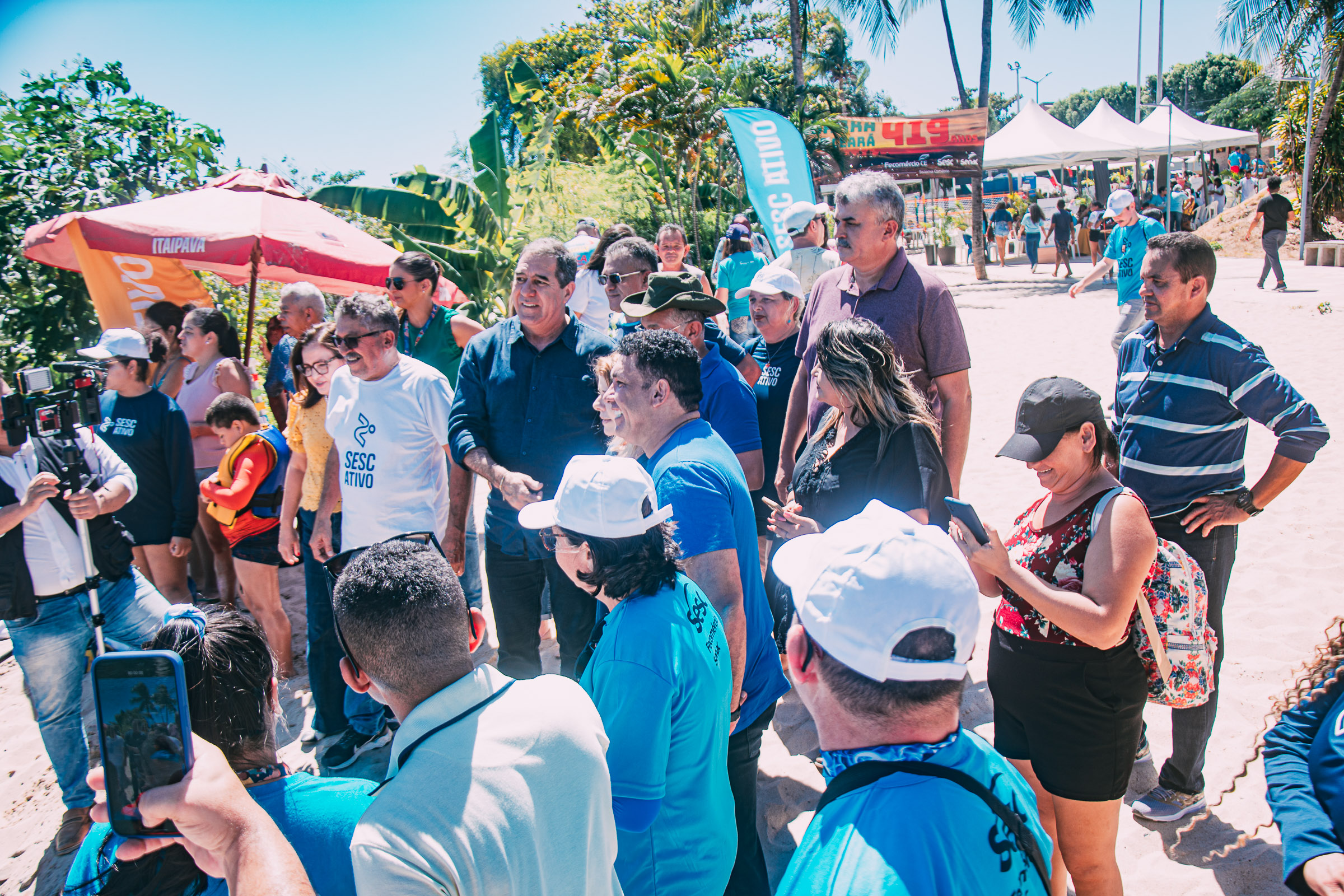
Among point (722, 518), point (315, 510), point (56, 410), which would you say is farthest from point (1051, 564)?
point (56, 410)

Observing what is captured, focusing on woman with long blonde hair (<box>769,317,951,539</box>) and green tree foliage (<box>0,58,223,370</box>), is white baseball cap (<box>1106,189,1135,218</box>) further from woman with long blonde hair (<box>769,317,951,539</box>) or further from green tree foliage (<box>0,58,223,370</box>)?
green tree foliage (<box>0,58,223,370</box>)

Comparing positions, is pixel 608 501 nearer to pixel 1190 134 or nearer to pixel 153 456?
pixel 153 456

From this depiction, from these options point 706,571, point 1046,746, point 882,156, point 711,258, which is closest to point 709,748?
point 706,571

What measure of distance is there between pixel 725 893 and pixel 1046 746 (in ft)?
3.39

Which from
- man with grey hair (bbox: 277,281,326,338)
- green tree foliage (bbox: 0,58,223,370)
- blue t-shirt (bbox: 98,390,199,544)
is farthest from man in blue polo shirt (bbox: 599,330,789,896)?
green tree foliage (bbox: 0,58,223,370)

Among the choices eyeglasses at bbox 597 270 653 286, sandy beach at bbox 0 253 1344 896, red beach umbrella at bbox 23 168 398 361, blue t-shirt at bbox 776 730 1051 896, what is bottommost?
sandy beach at bbox 0 253 1344 896

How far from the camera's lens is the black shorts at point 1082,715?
2.23 metres

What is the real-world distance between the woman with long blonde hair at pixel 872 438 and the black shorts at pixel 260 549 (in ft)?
10.5

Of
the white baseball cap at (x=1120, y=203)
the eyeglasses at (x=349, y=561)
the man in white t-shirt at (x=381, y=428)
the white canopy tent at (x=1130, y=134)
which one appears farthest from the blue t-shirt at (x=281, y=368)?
the white canopy tent at (x=1130, y=134)

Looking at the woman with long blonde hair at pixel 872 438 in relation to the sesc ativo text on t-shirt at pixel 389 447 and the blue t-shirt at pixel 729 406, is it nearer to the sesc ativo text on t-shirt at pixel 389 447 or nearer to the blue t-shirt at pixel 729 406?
the blue t-shirt at pixel 729 406

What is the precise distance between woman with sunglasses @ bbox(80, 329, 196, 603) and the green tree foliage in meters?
5.23

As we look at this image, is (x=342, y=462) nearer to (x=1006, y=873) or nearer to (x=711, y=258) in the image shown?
(x=1006, y=873)

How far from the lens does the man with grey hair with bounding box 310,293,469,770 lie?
3551 mm

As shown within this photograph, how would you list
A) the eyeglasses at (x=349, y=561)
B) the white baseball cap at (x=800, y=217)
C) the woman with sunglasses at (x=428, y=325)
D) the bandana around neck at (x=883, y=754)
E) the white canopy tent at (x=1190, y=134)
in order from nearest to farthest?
the bandana around neck at (x=883, y=754), the eyeglasses at (x=349, y=561), the woman with sunglasses at (x=428, y=325), the white baseball cap at (x=800, y=217), the white canopy tent at (x=1190, y=134)
